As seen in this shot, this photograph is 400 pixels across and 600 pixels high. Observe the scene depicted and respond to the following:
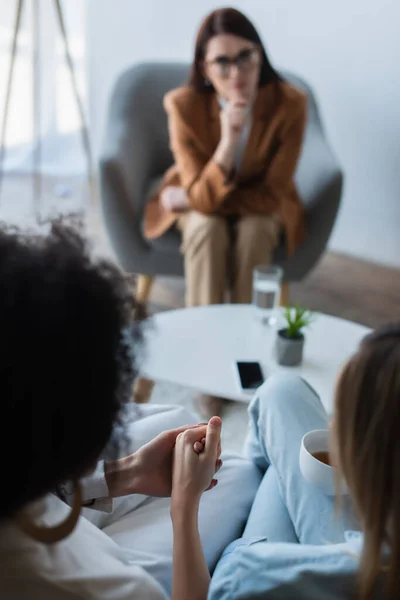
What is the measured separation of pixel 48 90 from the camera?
13.1 feet

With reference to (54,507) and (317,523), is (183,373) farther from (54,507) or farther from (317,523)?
(54,507)

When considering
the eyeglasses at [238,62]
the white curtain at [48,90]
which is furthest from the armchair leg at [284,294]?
the white curtain at [48,90]

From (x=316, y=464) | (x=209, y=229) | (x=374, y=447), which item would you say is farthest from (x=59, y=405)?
(x=209, y=229)

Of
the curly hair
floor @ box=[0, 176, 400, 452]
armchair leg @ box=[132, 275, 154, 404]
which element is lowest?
floor @ box=[0, 176, 400, 452]

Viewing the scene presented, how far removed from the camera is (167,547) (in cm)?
102

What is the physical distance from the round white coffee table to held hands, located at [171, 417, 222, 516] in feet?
1.74

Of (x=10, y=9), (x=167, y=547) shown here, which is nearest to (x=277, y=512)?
(x=167, y=547)

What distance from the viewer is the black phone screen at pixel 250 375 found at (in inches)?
59.1

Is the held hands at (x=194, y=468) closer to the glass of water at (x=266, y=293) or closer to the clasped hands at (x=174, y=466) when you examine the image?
the clasped hands at (x=174, y=466)

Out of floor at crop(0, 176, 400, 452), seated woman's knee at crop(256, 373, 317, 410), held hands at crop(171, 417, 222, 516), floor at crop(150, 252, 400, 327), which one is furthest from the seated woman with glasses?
held hands at crop(171, 417, 222, 516)

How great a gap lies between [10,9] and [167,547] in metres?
3.42

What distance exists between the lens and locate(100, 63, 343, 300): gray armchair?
7.56ft

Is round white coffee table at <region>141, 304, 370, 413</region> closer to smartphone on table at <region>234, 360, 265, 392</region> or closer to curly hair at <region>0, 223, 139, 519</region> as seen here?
smartphone on table at <region>234, 360, 265, 392</region>

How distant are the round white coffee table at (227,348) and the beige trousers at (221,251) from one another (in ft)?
1.10
